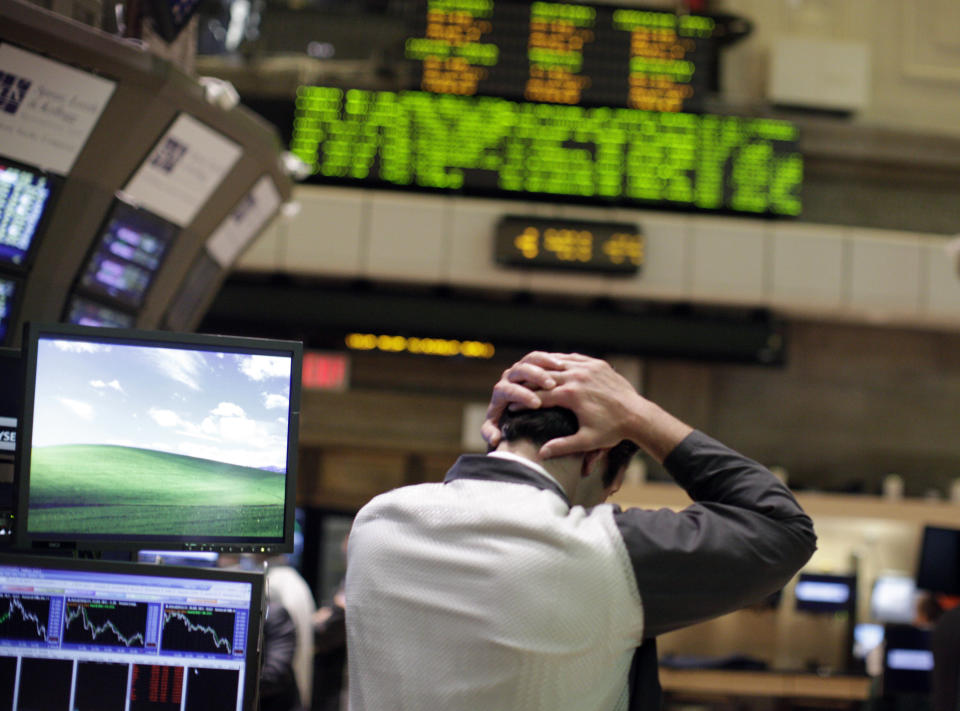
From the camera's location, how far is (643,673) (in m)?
1.48

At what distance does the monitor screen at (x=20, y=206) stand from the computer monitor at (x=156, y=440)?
4.74ft

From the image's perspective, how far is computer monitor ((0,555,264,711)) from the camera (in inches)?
60.4

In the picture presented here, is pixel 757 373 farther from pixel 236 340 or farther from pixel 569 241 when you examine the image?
pixel 236 340

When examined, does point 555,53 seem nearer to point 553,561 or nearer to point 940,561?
point 940,561

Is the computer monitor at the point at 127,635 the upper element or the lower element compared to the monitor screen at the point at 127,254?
lower

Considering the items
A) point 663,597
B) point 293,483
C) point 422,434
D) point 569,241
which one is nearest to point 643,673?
point 663,597

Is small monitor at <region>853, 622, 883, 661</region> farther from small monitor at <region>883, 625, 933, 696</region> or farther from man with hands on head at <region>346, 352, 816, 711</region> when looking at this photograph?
man with hands on head at <region>346, 352, 816, 711</region>

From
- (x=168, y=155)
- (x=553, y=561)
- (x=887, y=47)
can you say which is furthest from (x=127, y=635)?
(x=887, y=47)

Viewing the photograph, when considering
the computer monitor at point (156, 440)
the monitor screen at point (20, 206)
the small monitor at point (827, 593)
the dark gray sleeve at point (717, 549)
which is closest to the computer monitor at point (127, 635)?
the computer monitor at point (156, 440)

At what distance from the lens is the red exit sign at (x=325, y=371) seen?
711cm

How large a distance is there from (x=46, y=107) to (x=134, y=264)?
92 centimetres

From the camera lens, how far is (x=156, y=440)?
65.5 inches

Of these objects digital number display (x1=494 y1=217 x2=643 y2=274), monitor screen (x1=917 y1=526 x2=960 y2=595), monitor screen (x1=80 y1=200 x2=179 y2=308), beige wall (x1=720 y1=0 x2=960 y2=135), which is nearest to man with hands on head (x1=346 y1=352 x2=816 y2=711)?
monitor screen (x1=80 y1=200 x2=179 y2=308)

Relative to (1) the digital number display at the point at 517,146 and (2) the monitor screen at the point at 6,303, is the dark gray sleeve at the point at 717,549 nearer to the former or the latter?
(2) the monitor screen at the point at 6,303
